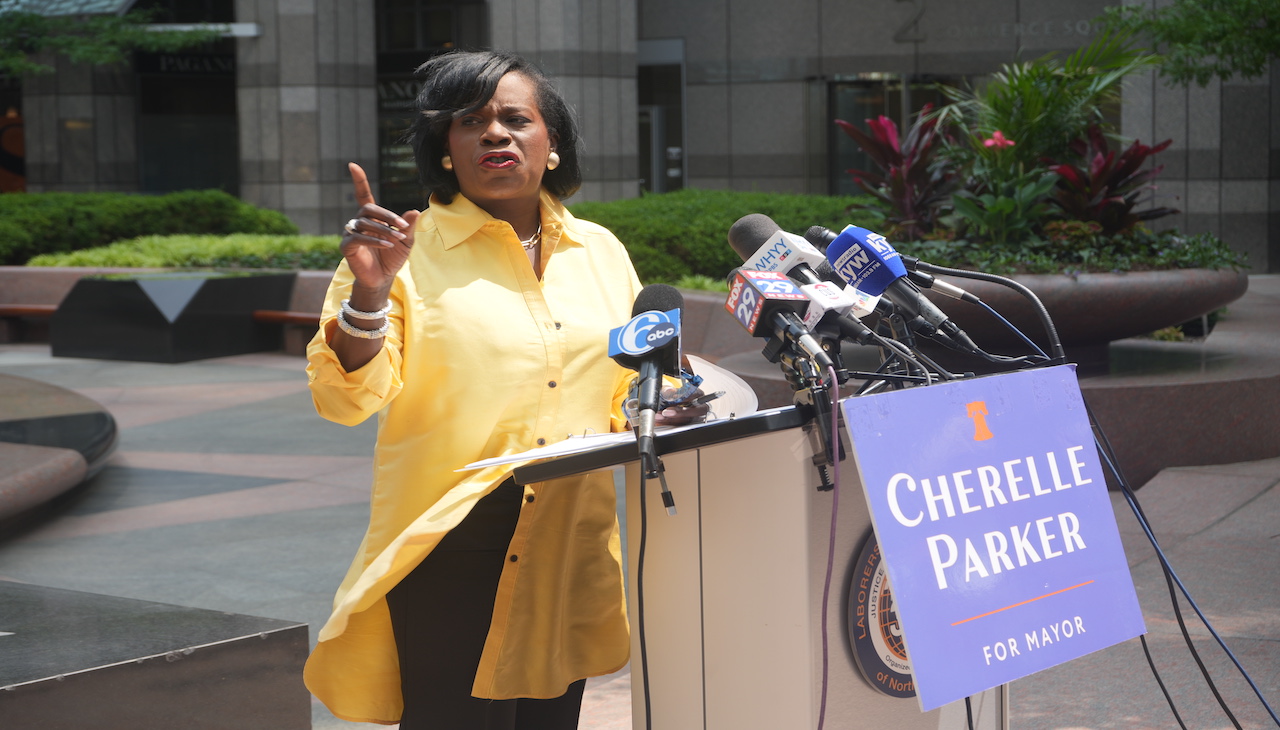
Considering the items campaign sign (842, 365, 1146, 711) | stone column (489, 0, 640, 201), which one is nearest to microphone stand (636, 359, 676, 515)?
campaign sign (842, 365, 1146, 711)

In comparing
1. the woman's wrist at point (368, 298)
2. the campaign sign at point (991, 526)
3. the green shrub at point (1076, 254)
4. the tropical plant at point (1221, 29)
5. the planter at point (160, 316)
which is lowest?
the planter at point (160, 316)

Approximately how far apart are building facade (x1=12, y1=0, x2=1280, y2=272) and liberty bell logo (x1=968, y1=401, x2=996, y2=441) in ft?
53.6

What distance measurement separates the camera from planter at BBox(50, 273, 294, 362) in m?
12.9

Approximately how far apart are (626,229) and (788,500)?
32.8 feet

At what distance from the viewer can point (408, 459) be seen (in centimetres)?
245

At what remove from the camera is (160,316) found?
1280cm

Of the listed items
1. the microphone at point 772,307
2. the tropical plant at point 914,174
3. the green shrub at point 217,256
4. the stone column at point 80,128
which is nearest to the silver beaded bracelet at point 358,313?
the microphone at point 772,307

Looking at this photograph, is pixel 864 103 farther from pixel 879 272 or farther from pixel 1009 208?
pixel 879 272

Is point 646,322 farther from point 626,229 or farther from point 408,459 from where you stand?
point 626,229

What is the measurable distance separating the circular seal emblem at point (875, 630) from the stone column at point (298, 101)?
68.9 ft

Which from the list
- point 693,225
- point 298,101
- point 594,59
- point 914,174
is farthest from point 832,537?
point 298,101

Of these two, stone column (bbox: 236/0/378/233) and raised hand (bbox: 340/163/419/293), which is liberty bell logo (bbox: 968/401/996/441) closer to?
raised hand (bbox: 340/163/419/293)

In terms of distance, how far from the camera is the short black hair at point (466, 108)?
2.49 metres

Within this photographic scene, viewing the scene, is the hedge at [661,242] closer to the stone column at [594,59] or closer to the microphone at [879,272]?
the stone column at [594,59]
